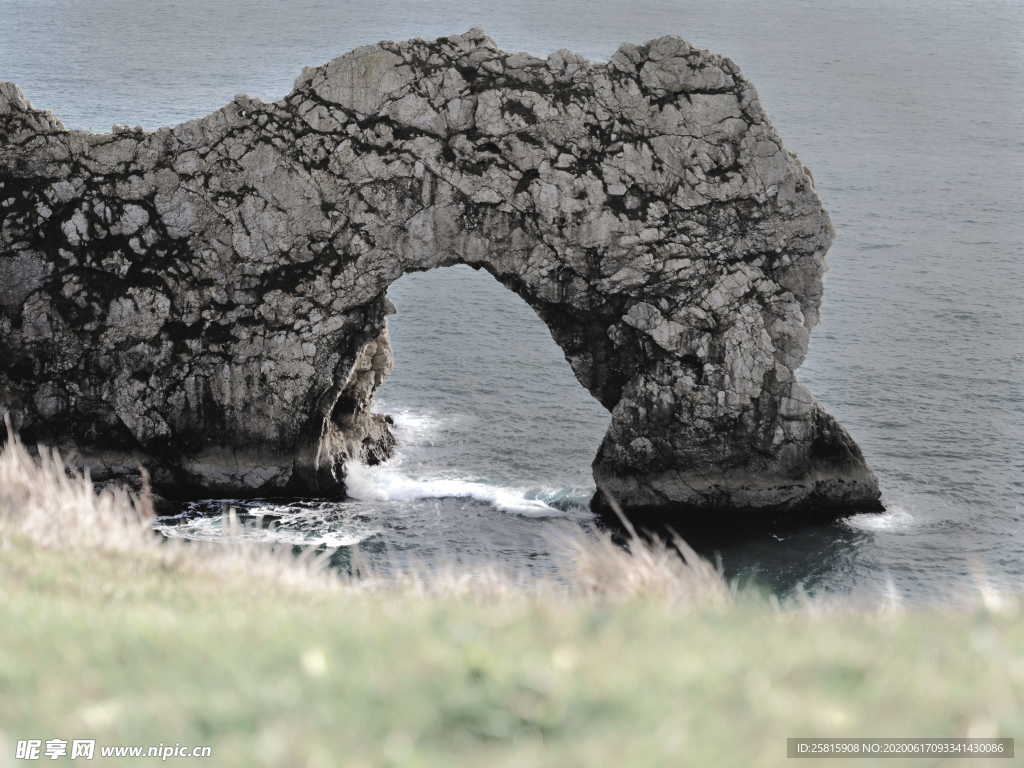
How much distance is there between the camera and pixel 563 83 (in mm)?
51750

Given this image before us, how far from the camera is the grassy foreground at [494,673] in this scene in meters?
10.8

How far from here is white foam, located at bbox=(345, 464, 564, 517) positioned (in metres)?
55.4

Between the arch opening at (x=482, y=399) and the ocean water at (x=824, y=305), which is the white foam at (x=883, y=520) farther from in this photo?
the arch opening at (x=482, y=399)

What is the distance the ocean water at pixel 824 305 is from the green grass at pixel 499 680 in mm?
8027

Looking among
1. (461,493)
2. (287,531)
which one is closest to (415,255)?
(461,493)

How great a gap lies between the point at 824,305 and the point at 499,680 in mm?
68577

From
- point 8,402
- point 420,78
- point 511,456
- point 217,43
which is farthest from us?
point 217,43

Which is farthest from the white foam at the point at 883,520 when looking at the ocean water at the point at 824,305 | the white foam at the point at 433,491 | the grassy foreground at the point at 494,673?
the grassy foreground at the point at 494,673

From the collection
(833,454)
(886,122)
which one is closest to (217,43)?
(886,122)

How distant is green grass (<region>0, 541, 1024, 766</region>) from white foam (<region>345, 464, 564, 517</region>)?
40.0 metres

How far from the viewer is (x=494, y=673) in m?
12.1

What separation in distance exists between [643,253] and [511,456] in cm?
1295

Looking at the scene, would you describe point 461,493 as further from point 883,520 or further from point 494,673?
point 494,673

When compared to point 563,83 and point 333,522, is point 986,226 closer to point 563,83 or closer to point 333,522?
point 563,83
